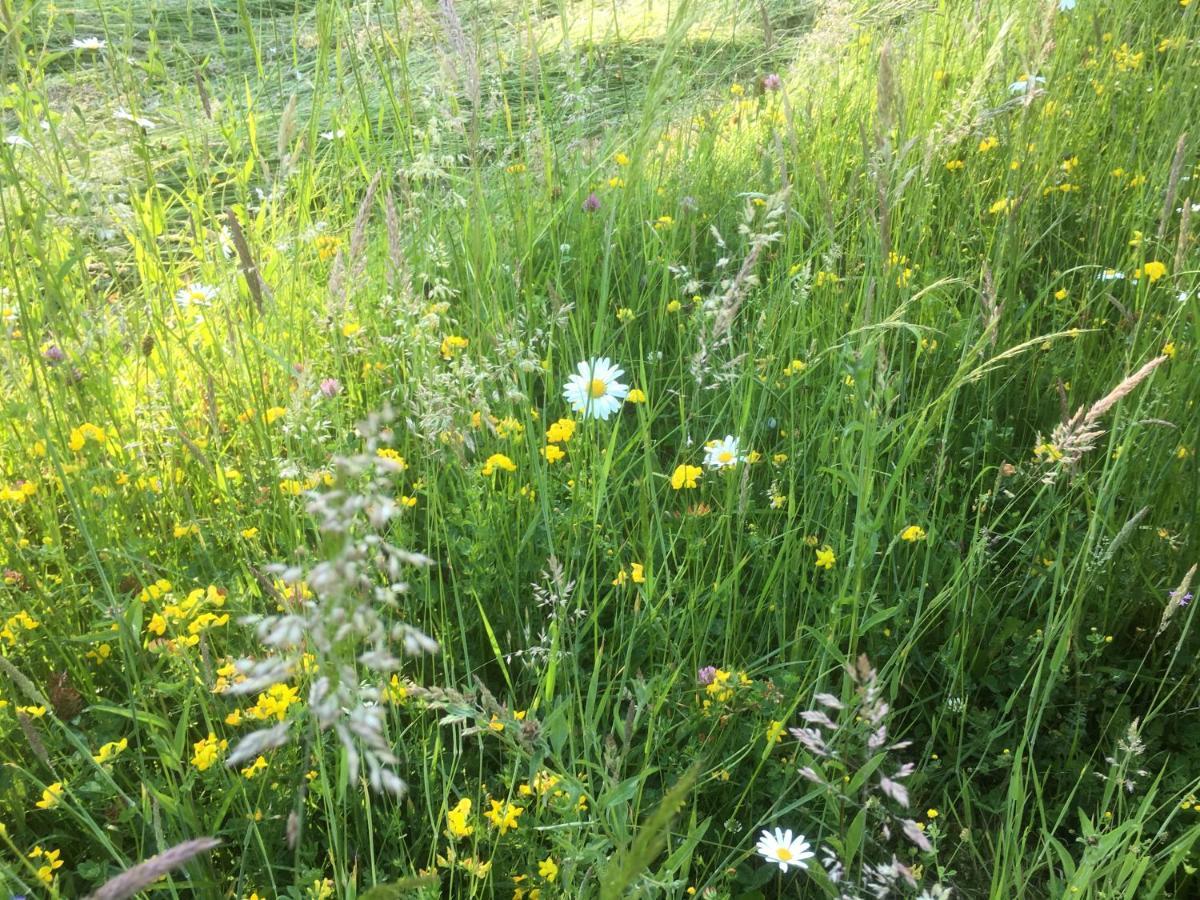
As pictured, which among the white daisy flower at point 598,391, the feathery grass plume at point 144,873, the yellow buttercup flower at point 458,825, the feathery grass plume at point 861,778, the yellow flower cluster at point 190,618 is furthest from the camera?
the white daisy flower at point 598,391

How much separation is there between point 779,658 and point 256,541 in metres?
0.87

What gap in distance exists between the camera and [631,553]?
1598 mm

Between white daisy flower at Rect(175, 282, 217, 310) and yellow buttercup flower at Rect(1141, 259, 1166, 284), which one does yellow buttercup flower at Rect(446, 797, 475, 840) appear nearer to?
white daisy flower at Rect(175, 282, 217, 310)

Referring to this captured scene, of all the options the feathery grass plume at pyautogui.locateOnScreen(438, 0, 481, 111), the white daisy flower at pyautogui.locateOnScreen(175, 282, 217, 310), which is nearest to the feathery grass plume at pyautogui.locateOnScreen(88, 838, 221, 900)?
the feathery grass plume at pyautogui.locateOnScreen(438, 0, 481, 111)

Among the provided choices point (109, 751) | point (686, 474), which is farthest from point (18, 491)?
point (686, 474)

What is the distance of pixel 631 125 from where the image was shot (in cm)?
269

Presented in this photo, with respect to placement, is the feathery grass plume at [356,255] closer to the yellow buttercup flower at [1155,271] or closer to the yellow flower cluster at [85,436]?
the yellow flower cluster at [85,436]

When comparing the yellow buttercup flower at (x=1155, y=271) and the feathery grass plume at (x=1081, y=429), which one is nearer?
the feathery grass plume at (x=1081, y=429)

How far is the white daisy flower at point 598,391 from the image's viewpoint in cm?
169

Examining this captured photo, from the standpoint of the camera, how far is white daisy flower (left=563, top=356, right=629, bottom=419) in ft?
5.54

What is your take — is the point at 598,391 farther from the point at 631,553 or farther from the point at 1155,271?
the point at 1155,271

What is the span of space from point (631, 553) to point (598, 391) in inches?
13.6

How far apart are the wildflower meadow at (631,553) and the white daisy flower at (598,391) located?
3 centimetres

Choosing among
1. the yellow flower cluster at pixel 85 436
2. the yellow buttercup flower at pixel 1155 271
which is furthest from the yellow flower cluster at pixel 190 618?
the yellow buttercup flower at pixel 1155 271
